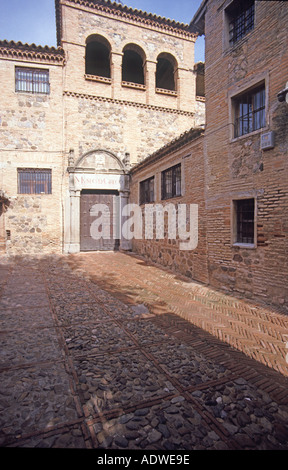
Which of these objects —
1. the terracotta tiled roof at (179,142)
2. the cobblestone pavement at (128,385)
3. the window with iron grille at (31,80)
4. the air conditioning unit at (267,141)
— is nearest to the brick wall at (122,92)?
the window with iron grille at (31,80)

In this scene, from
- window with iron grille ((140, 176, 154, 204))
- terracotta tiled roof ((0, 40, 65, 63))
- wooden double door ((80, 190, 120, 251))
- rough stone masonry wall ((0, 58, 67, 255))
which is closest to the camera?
window with iron grille ((140, 176, 154, 204))

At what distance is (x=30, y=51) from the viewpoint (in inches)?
504

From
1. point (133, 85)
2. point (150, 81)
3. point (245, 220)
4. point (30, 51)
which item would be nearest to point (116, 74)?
point (133, 85)

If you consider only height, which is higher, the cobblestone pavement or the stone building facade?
the stone building facade

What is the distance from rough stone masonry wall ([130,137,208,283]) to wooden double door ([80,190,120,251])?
3775 mm

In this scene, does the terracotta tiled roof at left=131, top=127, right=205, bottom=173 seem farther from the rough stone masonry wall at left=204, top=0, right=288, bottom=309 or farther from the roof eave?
the roof eave

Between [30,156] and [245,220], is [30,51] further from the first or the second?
[245,220]

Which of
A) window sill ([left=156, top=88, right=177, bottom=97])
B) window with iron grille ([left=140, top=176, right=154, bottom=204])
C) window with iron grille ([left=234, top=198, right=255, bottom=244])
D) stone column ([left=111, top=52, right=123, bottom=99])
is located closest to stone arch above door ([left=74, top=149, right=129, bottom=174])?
window with iron grille ([left=140, top=176, right=154, bottom=204])

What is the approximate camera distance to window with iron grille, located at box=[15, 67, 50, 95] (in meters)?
12.9

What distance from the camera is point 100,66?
52.3ft

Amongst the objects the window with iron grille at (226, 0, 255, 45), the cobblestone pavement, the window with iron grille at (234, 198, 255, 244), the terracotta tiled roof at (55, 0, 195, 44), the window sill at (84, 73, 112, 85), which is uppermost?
the terracotta tiled roof at (55, 0, 195, 44)

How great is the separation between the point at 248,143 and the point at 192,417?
219 inches

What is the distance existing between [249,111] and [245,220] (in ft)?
8.55

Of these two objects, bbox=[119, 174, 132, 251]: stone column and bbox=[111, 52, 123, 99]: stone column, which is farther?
bbox=[119, 174, 132, 251]: stone column
